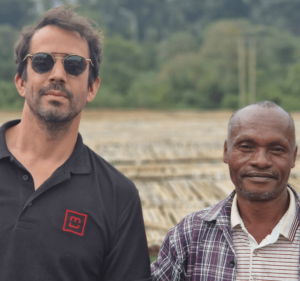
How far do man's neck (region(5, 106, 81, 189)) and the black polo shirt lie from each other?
0.19 ft

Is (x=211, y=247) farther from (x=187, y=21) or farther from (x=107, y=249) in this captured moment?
(x=187, y=21)

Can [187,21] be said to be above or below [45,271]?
above

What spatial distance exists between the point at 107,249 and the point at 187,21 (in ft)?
163

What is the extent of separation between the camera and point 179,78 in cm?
2862

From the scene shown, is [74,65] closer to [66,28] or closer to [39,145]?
[66,28]

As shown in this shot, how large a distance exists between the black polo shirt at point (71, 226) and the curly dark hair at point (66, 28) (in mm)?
365

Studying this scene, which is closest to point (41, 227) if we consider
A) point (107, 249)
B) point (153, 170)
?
point (107, 249)

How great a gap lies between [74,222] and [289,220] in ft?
2.50

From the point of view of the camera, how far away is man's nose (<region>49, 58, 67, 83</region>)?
1.89 metres

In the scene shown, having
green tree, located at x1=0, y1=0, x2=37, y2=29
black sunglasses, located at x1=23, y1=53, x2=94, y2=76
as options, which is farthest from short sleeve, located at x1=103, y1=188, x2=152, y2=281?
green tree, located at x1=0, y1=0, x2=37, y2=29

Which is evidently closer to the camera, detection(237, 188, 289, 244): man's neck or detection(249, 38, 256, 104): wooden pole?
detection(237, 188, 289, 244): man's neck

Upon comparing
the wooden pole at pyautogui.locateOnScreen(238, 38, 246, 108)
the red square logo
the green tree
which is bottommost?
the red square logo

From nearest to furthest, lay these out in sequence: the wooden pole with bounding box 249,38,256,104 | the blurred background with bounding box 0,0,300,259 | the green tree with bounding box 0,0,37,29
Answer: the blurred background with bounding box 0,0,300,259 → the wooden pole with bounding box 249,38,256,104 → the green tree with bounding box 0,0,37,29

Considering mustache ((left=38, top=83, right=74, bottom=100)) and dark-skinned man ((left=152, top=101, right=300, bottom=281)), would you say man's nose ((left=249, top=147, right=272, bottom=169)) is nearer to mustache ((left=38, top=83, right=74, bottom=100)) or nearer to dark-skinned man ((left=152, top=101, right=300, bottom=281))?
dark-skinned man ((left=152, top=101, right=300, bottom=281))
